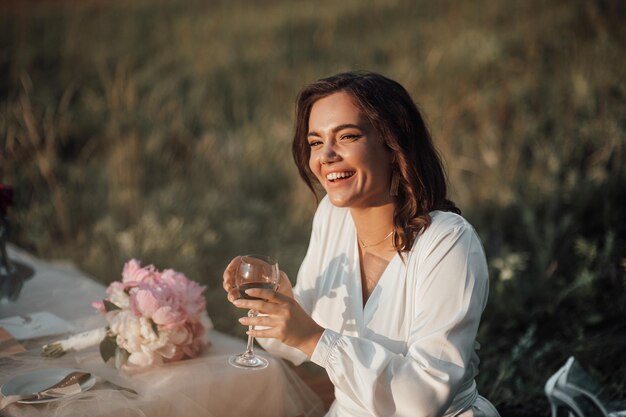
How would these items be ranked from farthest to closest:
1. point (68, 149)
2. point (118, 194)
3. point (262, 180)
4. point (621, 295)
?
point (68, 149) → point (262, 180) → point (118, 194) → point (621, 295)

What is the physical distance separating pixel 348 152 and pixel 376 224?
338 mm

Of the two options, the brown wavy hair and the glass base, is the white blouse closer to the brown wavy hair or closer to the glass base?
the brown wavy hair

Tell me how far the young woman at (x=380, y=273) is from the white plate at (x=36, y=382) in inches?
22.5

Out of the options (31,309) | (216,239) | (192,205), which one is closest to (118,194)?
(192,205)

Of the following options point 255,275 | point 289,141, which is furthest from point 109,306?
point 289,141

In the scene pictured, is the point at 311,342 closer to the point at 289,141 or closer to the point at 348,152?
the point at 348,152

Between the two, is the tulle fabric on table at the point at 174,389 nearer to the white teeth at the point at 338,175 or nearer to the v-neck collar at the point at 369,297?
the v-neck collar at the point at 369,297

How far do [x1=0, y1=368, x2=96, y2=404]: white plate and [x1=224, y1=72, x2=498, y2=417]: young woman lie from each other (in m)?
0.57

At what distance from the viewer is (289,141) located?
712 cm

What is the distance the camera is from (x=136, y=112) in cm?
739

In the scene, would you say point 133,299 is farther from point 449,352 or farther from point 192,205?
point 192,205

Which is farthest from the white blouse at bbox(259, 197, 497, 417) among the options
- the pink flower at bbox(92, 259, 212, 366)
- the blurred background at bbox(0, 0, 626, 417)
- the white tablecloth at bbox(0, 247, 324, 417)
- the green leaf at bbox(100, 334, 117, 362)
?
the blurred background at bbox(0, 0, 626, 417)

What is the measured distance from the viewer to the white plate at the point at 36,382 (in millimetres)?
1907

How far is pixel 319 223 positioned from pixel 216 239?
339cm
